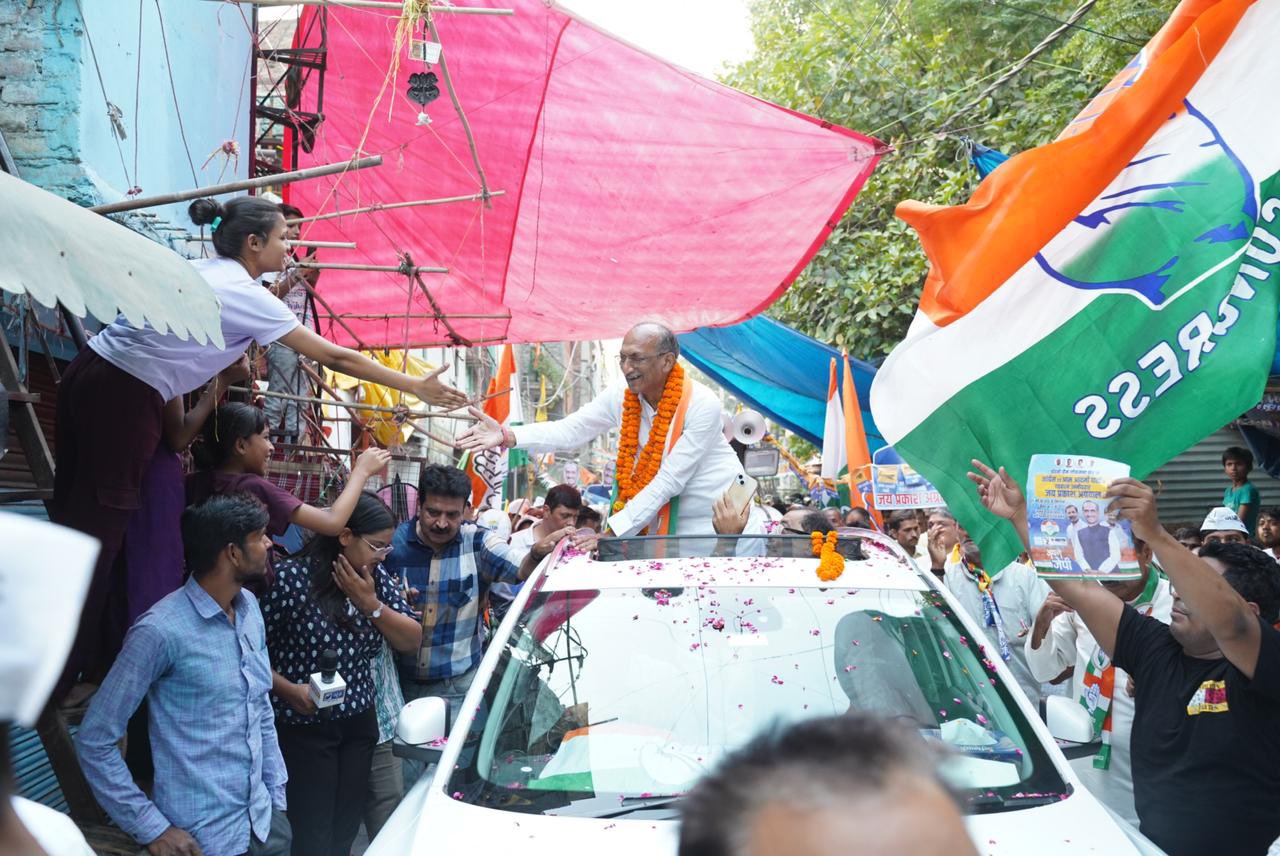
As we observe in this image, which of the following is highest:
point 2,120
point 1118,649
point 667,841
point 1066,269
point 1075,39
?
point 1075,39

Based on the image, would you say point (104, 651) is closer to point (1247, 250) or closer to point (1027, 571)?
point (1247, 250)

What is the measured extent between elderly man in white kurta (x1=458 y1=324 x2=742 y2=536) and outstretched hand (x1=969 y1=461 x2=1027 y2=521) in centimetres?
188

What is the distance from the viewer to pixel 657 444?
228 inches

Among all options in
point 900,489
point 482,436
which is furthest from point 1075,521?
point 900,489

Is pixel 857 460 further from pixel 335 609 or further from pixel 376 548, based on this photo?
pixel 335 609

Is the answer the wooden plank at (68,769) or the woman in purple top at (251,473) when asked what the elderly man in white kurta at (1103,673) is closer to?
the woman in purple top at (251,473)

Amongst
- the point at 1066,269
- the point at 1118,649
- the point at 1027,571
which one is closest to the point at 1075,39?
the point at 1027,571

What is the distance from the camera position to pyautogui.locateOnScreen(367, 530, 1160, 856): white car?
9.88 feet

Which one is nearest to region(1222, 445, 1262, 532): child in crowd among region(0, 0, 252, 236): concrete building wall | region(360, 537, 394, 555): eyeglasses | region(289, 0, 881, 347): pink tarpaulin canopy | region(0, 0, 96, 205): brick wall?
region(289, 0, 881, 347): pink tarpaulin canopy

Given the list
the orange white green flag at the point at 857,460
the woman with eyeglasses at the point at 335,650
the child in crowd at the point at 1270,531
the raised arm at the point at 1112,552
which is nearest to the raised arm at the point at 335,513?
the woman with eyeglasses at the point at 335,650

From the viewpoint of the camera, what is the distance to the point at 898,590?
388 centimetres

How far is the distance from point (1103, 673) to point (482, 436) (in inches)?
115

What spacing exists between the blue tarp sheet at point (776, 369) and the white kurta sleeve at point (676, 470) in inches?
238

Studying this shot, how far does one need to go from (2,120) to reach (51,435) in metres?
1.53
